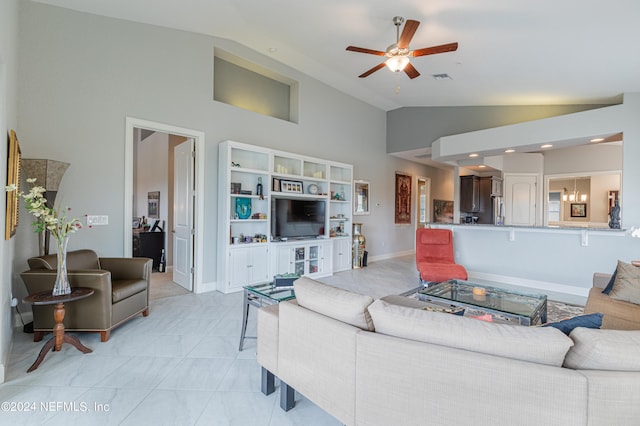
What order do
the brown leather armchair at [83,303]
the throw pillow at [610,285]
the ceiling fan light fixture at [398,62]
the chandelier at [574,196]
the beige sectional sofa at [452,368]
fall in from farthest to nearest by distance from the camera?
the chandelier at [574,196] < the ceiling fan light fixture at [398,62] < the throw pillow at [610,285] < the brown leather armchair at [83,303] < the beige sectional sofa at [452,368]

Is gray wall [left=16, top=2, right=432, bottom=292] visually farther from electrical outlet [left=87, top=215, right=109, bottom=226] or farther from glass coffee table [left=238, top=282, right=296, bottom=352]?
glass coffee table [left=238, top=282, right=296, bottom=352]

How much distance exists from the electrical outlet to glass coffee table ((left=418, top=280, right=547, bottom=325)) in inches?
153

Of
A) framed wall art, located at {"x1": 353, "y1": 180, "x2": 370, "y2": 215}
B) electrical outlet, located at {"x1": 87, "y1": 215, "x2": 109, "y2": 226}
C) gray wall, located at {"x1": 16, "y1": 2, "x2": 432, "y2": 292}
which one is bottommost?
electrical outlet, located at {"x1": 87, "y1": 215, "x2": 109, "y2": 226}

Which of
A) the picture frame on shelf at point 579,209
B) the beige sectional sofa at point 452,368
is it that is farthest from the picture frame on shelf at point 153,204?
the picture frame on shelf at point 579,209

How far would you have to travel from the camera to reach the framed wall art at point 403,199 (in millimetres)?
8258

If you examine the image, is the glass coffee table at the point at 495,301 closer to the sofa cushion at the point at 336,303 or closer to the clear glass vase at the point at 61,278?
the sofa cushion at the point at 336,303

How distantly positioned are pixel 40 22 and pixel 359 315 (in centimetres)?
458

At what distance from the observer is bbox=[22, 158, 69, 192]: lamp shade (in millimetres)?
2996

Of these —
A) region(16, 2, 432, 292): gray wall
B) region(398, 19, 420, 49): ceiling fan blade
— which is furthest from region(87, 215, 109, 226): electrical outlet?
region(398, 19, 420, 49): ceiling fan blade

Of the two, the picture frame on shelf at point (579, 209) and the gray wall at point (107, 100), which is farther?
the picture frame on shelf at point (579, 209)

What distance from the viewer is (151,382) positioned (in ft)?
7.09

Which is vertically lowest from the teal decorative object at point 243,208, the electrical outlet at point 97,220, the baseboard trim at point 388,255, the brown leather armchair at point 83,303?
the baseboard trim at point 388,255

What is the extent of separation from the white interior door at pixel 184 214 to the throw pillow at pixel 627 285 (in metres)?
5.03

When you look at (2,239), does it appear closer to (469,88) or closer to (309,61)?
(309,61)
